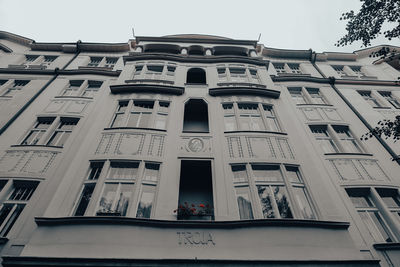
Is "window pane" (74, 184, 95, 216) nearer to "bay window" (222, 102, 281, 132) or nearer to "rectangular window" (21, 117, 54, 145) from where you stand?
"rectangular window" (21, 117, 54, 145)

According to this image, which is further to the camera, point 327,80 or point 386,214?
point 327,80

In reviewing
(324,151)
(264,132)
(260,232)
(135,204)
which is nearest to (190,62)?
(264,132)

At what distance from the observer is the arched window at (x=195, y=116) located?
12719mm

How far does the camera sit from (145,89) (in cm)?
1295

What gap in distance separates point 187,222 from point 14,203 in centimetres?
700

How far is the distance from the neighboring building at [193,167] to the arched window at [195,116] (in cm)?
10

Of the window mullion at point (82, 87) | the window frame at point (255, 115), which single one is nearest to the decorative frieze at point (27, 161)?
the window mullion at point (82, 87)

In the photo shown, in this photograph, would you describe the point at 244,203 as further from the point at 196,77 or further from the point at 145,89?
the point at 196,77

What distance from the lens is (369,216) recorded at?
28.8 feet

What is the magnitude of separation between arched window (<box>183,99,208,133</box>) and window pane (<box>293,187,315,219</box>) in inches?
233

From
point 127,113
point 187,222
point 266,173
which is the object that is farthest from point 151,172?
point 266,173

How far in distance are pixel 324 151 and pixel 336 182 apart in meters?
2.22

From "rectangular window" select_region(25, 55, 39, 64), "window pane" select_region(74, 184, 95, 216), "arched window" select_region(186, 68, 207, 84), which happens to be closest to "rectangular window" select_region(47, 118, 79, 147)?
"window pane" select_region(74, 184, 95, 216)

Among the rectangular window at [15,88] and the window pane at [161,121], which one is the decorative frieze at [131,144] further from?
the rectangular window at [15,88]
